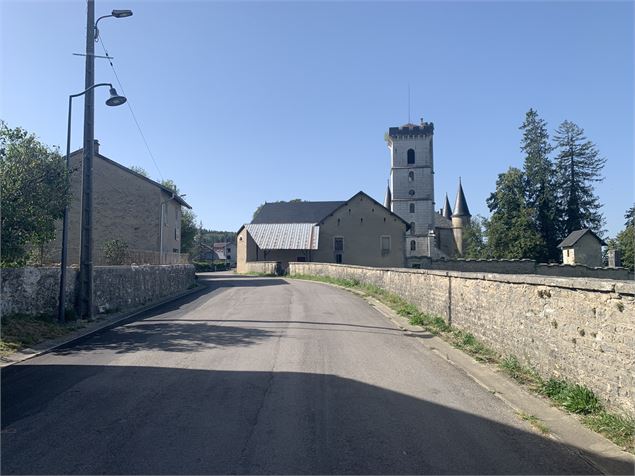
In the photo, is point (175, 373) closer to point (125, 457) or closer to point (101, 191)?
point (125, 457)

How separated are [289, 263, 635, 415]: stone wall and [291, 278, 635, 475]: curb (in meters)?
0.50

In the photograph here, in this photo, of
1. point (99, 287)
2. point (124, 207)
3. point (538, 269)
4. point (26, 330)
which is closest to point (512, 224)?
point (538, 269)

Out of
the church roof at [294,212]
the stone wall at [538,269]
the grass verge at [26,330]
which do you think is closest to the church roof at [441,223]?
the church roof at [294,212]

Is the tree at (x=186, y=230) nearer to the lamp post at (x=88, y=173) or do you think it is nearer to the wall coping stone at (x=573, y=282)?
the lamp post at (x=88, y=173)

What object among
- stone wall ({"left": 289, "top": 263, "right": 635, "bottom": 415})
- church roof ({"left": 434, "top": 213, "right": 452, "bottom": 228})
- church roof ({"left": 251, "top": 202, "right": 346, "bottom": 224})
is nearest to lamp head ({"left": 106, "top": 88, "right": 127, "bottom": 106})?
stone wall ({"left": 289, "top": 263, "right": 635, "bottom": 415})

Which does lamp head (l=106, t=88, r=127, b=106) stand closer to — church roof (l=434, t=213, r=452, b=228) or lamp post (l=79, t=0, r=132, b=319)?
lamp post (l=79, t=0, r=132, b=319)

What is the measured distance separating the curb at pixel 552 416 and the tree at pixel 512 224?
49852 millimetres

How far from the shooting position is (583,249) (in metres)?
46.9

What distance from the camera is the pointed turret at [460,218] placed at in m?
96.4

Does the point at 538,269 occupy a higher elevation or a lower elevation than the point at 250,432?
higher

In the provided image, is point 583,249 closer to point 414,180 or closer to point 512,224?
point 512,224

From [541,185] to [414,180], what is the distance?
25023mm

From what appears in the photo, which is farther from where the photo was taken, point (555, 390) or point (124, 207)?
point (124, 207)

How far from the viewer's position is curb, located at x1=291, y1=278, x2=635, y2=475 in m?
4.42
